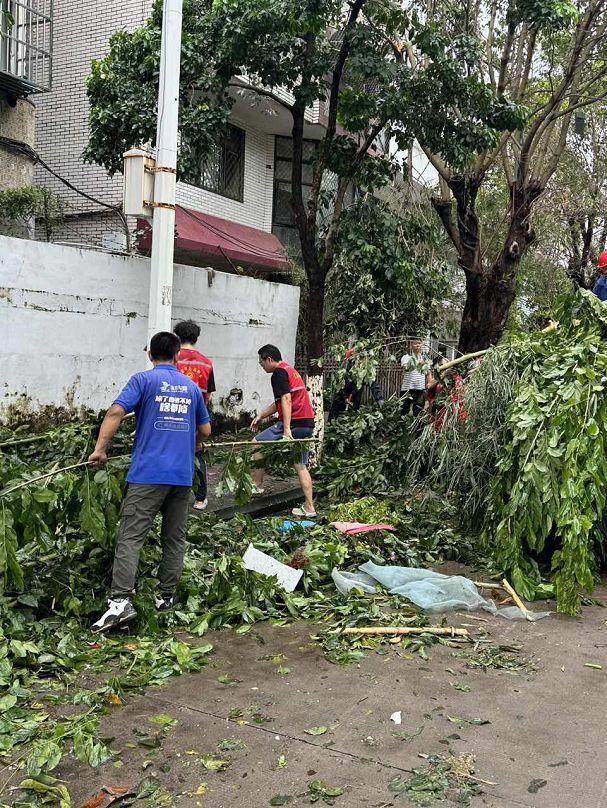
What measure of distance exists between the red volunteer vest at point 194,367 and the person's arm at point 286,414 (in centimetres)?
77

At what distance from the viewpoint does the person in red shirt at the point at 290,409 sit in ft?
25.8

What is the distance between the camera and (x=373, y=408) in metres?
10.2

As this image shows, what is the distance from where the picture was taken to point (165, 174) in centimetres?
731

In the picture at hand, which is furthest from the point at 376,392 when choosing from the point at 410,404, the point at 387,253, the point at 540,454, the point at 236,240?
the point at 540,454

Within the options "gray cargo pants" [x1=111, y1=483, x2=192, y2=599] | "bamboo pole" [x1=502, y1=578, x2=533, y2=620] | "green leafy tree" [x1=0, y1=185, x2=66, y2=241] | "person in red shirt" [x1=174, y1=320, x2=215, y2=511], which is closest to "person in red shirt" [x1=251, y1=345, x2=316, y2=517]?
"person in red shirt" [x1=174, y1=320, x2=215, y2=511]

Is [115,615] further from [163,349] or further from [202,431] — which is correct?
[163,349]

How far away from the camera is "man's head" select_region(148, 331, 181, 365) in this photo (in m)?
5.20

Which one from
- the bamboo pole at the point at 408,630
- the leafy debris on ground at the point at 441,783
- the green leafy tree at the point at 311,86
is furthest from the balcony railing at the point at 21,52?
the leafy debris on ground at the point at 441,783

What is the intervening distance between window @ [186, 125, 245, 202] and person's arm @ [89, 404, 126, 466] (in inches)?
504

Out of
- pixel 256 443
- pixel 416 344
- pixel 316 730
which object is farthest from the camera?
pixel 416 344

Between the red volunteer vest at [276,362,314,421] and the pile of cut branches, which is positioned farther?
the red volunteer vest at [276,362,314,421]

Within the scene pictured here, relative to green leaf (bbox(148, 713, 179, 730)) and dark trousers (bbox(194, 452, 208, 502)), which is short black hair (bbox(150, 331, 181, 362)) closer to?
dark trousers (bbox(194, 452, 208, 502))

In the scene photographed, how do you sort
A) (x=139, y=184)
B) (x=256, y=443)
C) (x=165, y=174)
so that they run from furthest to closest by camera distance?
(x=139, y=184) → (x=165, y=174) → (x=256, y=443)

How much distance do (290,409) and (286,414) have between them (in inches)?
4.5
